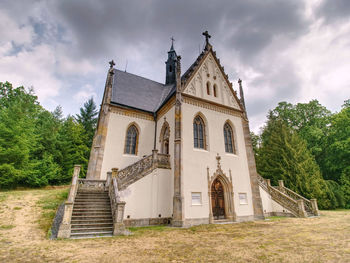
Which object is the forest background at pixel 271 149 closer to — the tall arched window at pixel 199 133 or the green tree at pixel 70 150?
the green tree at pixel 70 150

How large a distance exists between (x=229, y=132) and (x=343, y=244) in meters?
11.8

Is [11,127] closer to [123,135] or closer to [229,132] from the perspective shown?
[123,135]

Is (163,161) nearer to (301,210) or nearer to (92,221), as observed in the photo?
(92,221)

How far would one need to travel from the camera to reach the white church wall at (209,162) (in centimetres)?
1310

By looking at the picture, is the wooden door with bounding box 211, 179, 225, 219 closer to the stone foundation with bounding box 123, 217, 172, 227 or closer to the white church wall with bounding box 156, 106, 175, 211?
the white church wall with bounding box 156, 106, 175, 211

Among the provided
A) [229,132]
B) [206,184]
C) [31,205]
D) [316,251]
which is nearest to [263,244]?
[316,251]

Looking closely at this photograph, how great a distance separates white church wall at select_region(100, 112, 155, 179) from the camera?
15383 millimetres

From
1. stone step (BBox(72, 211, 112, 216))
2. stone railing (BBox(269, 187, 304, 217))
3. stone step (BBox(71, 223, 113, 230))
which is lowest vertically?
stone step (BBox(71, 223, 113, 230))

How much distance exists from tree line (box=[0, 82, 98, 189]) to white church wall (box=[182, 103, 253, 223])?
19880 mm

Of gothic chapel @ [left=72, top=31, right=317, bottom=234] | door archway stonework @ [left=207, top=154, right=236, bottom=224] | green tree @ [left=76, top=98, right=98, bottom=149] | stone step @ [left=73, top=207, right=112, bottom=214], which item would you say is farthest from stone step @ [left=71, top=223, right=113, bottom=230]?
green tree @ [left=76, top=98, right=98, bottom=149]

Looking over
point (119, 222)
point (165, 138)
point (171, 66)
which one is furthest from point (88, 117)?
point (119, 222)

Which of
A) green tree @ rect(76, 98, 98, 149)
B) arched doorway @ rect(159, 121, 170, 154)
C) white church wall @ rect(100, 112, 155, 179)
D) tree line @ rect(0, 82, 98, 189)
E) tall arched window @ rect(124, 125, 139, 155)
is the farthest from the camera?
green tree @ rect(76, 98, 98, 149)

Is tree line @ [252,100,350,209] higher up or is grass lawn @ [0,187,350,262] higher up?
tree line @ [252,100,350,209]

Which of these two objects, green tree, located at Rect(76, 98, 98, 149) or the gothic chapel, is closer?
the gothic chapel
